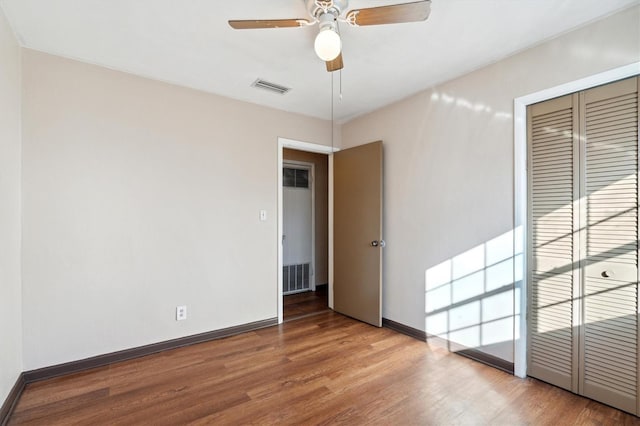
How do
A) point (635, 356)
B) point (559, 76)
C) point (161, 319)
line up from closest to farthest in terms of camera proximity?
point (635, 356) → point (559, 76) → point (161, 319)

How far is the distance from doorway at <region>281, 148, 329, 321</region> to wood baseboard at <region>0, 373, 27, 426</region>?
9.49 ft

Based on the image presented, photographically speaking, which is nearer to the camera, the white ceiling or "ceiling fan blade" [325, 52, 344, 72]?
the white ceiling

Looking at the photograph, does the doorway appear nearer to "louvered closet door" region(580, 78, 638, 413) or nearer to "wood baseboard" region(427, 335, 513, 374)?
"wood baseboard" region(427, 335, 513, 374)

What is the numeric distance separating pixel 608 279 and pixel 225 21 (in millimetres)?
3008

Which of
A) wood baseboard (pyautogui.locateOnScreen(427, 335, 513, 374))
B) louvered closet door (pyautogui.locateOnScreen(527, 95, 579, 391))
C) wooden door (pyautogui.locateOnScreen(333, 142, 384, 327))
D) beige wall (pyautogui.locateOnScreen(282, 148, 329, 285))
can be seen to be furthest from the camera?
beige wall (pyautogui.locateOnScreen(282, 148, 329, 285))

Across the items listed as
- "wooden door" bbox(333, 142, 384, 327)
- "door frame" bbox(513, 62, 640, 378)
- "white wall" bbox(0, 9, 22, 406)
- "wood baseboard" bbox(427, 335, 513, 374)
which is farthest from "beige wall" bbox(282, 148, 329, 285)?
"white wall" bbox(0, 9, 22, 406)

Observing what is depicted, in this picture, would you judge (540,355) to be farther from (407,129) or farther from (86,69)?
(86,69)

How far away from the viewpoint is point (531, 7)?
1.77 meters

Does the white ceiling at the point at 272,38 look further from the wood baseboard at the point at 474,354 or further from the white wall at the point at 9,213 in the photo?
the wood baseboard at the point at 474,354

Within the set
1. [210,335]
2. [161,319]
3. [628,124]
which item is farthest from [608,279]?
[161,319]

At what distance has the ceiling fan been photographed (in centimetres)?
147

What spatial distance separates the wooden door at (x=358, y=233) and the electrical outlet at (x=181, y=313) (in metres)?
1.82

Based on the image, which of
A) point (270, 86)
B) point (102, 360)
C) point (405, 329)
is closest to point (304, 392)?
point (405, 329)

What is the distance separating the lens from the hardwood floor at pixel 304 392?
1.78 metres
